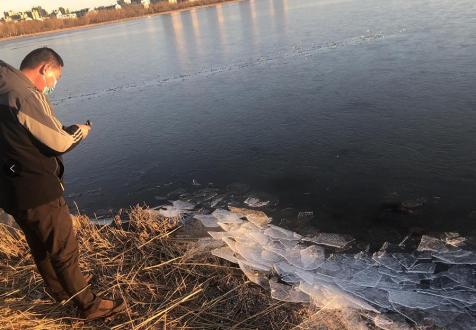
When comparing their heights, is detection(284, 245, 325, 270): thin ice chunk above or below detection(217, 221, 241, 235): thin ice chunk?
below

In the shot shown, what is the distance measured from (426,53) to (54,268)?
8127mm

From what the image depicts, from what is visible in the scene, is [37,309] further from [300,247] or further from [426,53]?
[426,53]

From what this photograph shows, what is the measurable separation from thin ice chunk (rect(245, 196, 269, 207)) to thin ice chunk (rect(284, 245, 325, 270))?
3.04ft

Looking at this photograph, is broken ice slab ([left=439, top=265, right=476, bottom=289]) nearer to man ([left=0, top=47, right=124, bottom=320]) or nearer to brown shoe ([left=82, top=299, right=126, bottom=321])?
brown shoe ([left=82, top=299, right=126, bottom=321])

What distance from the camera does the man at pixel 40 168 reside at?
6.89ft

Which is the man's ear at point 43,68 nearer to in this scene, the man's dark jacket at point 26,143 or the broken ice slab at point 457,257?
the man's dark jacket at point 26,143

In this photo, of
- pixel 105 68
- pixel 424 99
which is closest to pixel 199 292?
pixel 424 99

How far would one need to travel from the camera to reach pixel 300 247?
11.3 ft

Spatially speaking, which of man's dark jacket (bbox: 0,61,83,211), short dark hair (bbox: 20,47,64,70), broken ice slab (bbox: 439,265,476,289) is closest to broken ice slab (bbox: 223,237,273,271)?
broken ice slab (bbox: 439,265,476,289)

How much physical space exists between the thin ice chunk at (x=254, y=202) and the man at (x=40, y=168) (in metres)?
2.05

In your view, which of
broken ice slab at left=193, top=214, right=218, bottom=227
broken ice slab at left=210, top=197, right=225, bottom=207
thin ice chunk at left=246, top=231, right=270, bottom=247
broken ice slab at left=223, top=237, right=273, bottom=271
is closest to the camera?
broken ice slab at left=223, top=237, right=273, bottom=271

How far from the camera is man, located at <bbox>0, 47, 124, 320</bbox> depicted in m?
2.10

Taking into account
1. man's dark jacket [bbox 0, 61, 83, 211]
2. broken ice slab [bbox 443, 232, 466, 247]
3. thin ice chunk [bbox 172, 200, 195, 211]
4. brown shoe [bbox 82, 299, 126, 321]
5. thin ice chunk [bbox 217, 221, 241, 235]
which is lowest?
thin ice chunk [bbox 172, 200, 195, 211]

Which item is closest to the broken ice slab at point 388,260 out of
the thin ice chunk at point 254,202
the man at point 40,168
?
the thin ice chunk at point 254,202
